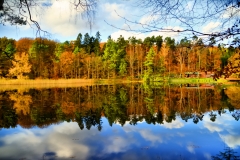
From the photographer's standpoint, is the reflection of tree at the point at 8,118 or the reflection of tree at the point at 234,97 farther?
the reflection of tree at the point at 234,97

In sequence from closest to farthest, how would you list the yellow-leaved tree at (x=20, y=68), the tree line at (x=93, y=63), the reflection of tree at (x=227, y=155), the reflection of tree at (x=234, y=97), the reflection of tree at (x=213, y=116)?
1. the reflection of tree at (x=227, y=155)
2. the reflection of tree at (x=213, y=116)
3. the reflection of tree at (x=234, y=97)
4. the yellow-leaved tree at (x=20, y=68)
5. the tree line at (x=93, y=63)

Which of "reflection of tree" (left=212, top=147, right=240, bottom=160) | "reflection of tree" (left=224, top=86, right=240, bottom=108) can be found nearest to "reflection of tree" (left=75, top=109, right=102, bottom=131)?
"reflection of tree" (left=212, top=147, right=240, bottom=160)

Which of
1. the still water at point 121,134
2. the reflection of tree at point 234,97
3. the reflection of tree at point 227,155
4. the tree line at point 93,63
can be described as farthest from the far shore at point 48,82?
the reflection of tree at point 227,155

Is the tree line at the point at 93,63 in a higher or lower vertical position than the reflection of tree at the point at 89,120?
higher

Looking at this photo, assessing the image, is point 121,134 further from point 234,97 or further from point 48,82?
point 48,82

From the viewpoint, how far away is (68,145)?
8.27 metres

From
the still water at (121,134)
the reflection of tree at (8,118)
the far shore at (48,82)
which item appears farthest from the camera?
the far shore at (48,82)

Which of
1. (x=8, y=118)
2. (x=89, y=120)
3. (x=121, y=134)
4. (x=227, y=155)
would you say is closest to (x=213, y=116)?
(x=121, y=134)

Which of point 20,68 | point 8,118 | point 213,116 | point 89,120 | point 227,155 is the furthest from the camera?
point 20,68

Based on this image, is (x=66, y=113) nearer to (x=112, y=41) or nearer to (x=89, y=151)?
(x=89, y=151)

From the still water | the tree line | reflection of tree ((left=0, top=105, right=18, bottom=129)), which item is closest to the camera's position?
the still water

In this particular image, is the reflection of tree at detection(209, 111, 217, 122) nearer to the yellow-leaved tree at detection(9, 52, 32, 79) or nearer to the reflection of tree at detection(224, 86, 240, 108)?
the reflection of tree at detection(224, 86, 240, 108)

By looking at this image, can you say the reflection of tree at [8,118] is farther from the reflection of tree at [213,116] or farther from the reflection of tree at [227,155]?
the reflection of tree at [213,116]

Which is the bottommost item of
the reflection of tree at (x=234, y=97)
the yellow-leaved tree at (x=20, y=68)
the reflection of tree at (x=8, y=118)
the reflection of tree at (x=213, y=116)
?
the reflection of tree at (x=8, y=118)
